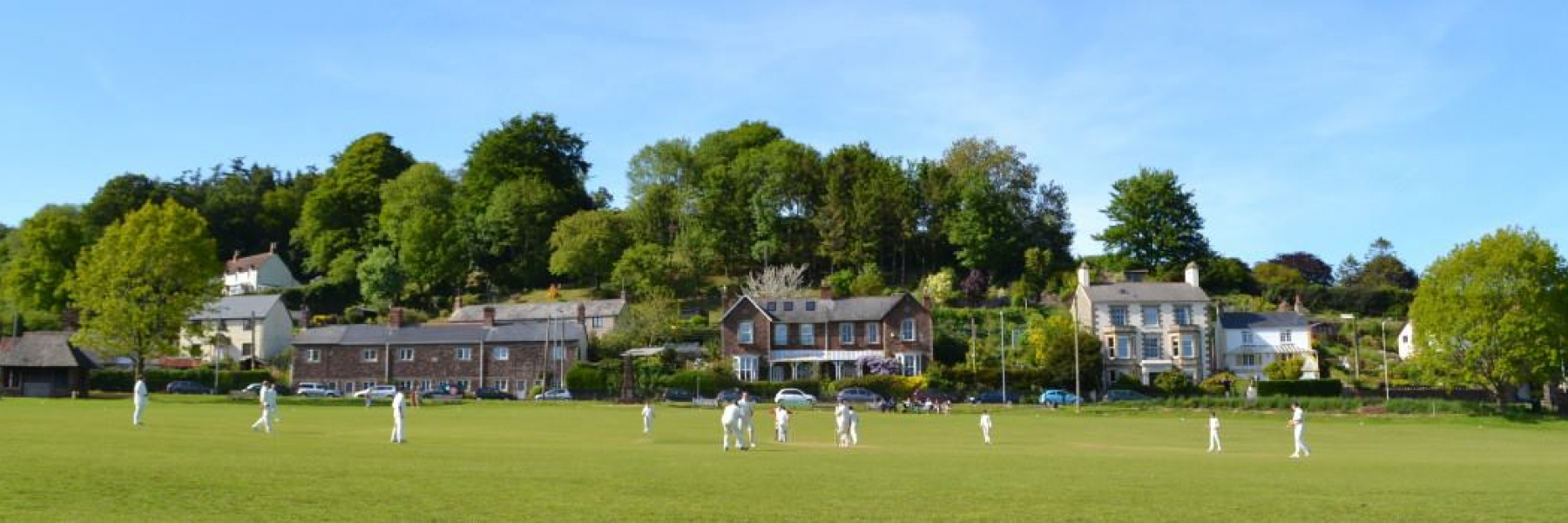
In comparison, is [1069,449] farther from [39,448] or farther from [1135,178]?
[1135,178]

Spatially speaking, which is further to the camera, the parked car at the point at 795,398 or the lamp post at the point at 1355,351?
the lamp post at the point at 1355,351

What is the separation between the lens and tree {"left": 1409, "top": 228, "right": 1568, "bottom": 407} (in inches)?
2434

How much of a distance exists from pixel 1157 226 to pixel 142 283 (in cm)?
7248

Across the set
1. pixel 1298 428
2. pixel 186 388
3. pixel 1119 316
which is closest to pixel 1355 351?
pixel 1119 316

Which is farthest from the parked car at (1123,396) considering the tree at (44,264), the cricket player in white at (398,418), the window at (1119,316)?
the tree at (44,264)

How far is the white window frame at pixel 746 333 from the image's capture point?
276 feet

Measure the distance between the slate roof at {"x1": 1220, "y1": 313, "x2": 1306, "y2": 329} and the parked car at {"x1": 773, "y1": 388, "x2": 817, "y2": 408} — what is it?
3261 centimetres

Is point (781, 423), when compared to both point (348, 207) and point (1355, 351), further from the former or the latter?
point (348, 207)

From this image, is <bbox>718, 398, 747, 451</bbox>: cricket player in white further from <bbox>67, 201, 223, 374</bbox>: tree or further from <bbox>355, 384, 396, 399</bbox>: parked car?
<bbox>355, 384, 396, 399</bbox>: parked car

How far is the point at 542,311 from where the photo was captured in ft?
299

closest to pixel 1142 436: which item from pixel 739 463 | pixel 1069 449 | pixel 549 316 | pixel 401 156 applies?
pixel 1069 449

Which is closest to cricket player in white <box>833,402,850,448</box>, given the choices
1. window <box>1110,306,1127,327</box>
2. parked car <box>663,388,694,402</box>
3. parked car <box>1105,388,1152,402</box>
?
parked car <box>663,388,694,402</box>

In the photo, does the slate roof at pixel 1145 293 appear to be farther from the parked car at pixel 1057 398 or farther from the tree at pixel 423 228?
the tree at pixel 423 228

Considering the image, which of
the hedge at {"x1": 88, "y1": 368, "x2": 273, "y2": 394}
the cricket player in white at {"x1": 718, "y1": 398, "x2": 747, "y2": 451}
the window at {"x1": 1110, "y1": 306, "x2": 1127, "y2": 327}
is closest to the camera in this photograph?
the cricket player in white at {"x1": 718, "y1": 398, "x2": 747, "y2": 451}
